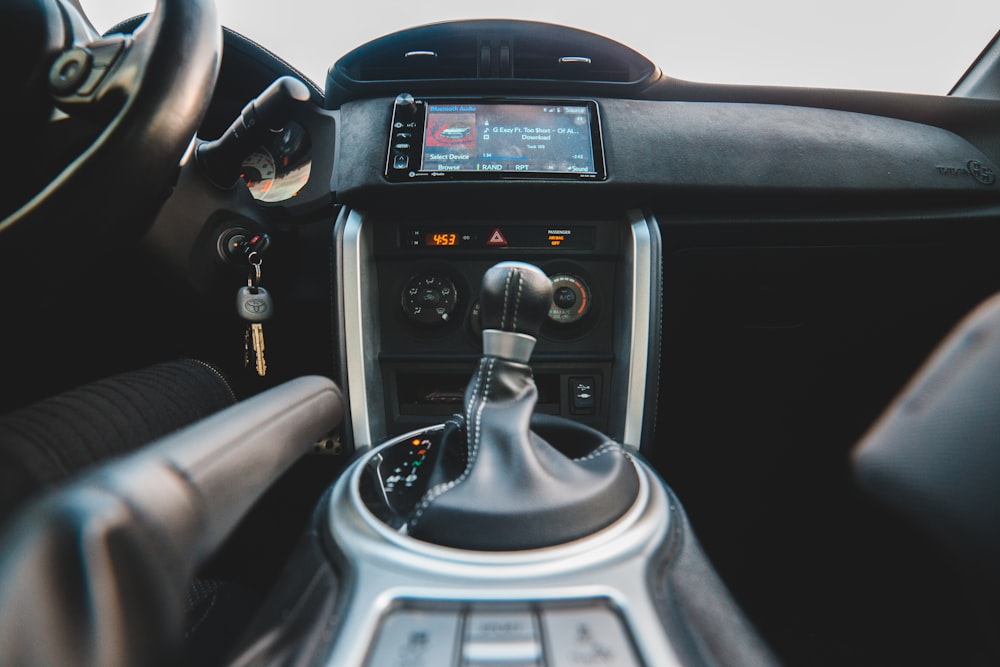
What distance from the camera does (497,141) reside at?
112 cm

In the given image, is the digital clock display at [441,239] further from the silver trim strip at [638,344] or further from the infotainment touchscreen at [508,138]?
the silver trim strip at [638,344]

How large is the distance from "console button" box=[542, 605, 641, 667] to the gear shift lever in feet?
0.24

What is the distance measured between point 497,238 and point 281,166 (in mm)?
465

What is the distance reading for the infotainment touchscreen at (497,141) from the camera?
42.7 inches

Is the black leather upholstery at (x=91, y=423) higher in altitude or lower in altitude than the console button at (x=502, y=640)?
lower

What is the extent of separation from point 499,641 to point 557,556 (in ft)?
0.34

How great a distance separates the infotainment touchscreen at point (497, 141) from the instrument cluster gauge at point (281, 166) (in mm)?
204

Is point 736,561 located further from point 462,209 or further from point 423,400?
point 462,209

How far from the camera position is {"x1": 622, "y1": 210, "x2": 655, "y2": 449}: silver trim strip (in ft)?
3.47

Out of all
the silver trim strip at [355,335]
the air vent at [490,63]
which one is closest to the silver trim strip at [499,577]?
the silver trim strip at [355,335]

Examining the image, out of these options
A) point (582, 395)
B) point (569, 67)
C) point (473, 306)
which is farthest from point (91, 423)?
point (569, 67)

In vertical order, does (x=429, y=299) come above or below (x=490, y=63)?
below

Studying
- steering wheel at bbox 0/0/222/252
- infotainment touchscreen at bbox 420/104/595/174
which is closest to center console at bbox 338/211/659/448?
infotainment touchscreen at bbox 420/104/595/174

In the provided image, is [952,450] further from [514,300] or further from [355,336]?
[355,336]
